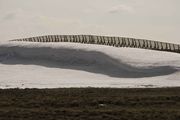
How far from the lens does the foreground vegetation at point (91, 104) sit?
48.5 ft

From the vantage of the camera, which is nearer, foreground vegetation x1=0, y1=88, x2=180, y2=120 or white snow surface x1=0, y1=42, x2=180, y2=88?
foreground vegetation x1=0, y1=88, x2=180, y2=120

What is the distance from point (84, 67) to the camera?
3578 cm

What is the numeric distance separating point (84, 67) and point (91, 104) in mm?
18501

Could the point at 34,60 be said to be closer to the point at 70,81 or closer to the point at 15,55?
the point at 15,55

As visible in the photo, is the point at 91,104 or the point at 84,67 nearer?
the point at 91,104

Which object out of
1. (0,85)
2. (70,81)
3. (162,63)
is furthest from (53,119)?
(162,63)

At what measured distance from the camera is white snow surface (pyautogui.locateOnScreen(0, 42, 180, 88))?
1107 inches

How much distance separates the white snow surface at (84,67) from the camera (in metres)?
28.1

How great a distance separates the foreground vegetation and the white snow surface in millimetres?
4848

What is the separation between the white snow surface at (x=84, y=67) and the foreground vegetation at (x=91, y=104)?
4848mm

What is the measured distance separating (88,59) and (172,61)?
23.3ft

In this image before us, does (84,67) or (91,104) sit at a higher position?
(91,104)

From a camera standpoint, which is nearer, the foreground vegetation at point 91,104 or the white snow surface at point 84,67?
the foreground vegetation at point 91,104

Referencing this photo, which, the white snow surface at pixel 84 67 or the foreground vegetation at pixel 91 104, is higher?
the foreground vegetation at pixel 91 104
